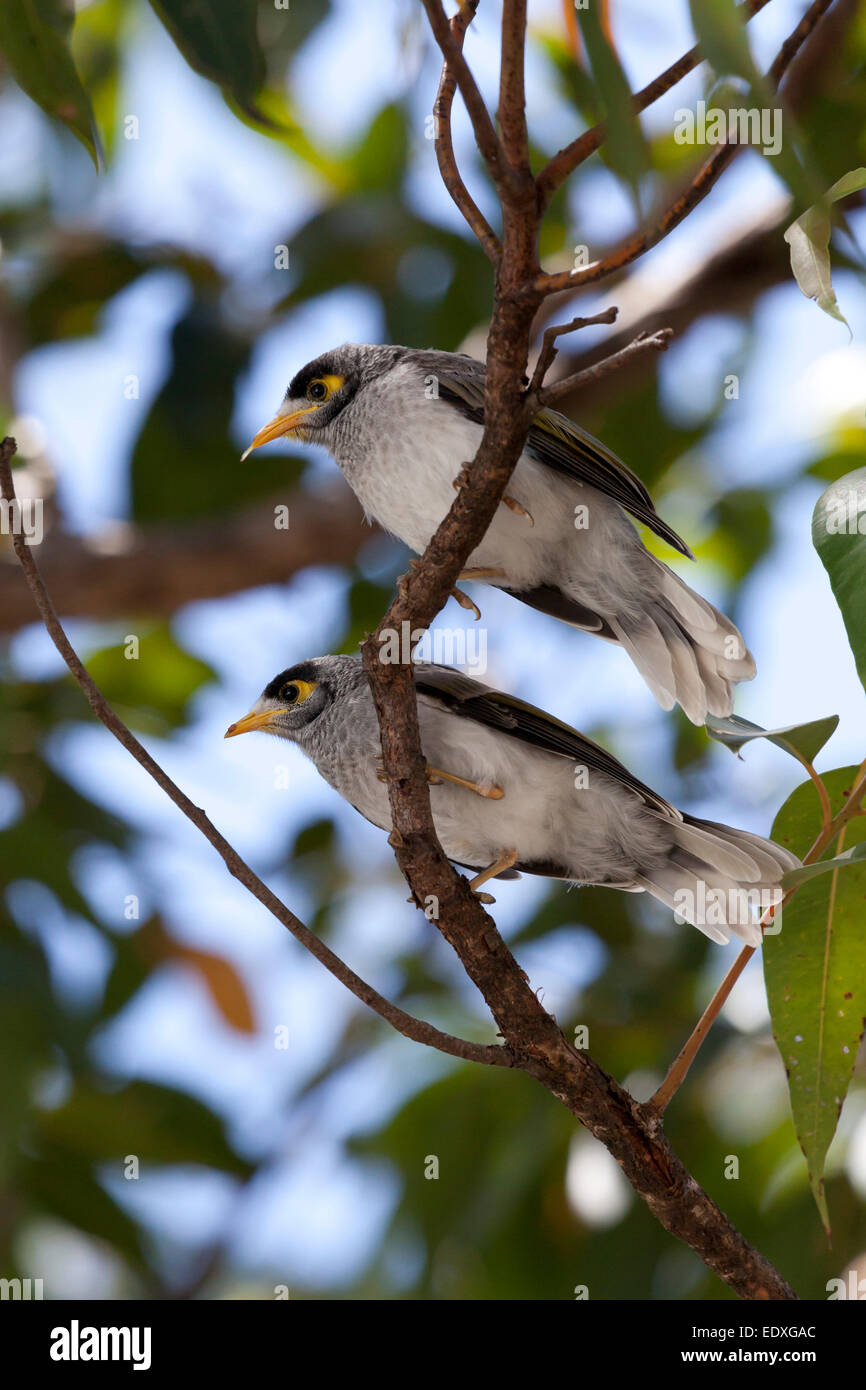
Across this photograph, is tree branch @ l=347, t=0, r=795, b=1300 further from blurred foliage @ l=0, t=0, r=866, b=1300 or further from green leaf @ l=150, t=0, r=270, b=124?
blurred foliage @ l=0, t=0, r=866, b=1300

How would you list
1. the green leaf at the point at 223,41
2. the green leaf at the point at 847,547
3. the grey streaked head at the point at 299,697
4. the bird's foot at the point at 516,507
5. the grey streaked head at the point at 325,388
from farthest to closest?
the grey streaked head at the point at 299,697
the grey streaked head at the point at 325,388
the bird's foot at the point at 516,507
the green leaf at the point at 223,41
the green leaf at the point at 847,547

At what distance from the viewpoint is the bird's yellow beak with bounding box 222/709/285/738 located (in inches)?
144

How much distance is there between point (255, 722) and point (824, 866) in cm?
194

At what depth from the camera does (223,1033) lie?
668cm

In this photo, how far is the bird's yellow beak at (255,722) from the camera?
3670 mm

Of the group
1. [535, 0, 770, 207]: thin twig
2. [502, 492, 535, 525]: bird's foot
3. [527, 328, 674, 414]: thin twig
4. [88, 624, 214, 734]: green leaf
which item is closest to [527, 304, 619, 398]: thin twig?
[527, 328, 674, 414]: thin twig

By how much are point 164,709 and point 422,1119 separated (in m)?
2.27

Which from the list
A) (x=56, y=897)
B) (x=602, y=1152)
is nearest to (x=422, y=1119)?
(x=602, y=1152)

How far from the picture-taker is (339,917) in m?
6.71

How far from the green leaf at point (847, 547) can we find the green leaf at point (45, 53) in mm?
1243

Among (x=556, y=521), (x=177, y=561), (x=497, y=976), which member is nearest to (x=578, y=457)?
(x=556, y=521)

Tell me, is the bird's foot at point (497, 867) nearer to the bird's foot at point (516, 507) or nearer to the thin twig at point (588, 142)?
the bird's foot at point (516, 507)

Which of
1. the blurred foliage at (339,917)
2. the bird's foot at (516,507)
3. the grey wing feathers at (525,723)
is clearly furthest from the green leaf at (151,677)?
the bird's foot at (516,507)

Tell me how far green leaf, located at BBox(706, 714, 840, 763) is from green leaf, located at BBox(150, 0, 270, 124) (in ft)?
A: 4.25
